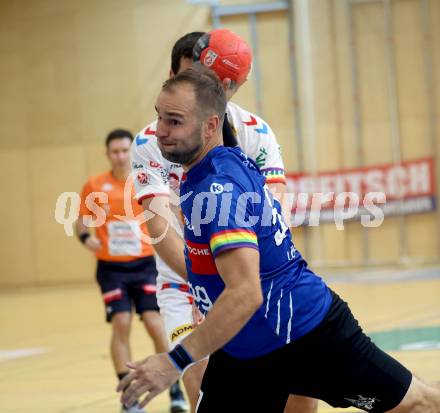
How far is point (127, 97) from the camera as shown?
21047mm

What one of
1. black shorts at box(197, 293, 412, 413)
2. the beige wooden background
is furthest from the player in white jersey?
the beige wooden background

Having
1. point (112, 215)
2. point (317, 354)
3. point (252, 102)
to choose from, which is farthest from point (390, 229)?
point (317, 354)

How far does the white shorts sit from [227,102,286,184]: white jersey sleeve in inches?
31.1

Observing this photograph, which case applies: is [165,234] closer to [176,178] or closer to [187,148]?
[176,178]

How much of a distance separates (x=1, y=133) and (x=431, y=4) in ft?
30.9

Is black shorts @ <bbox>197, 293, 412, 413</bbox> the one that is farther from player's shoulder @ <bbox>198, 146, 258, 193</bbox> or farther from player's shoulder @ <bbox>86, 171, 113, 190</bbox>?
player's shoulder @ <bbox>86, 171, 113, 190</bbox>

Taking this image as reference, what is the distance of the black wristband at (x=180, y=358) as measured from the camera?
3.54 m

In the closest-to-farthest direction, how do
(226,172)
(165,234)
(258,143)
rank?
1. (226,172)
2. (165,234)
3. (258,143)

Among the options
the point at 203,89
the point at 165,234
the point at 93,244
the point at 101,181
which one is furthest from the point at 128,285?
the point at 203,89

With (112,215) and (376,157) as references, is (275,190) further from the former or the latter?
(376,157)

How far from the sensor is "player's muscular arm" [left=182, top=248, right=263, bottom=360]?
138 inches

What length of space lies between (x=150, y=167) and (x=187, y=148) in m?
1.80

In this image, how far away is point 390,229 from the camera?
799 inches

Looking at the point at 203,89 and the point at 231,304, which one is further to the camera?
the point at 203,89
